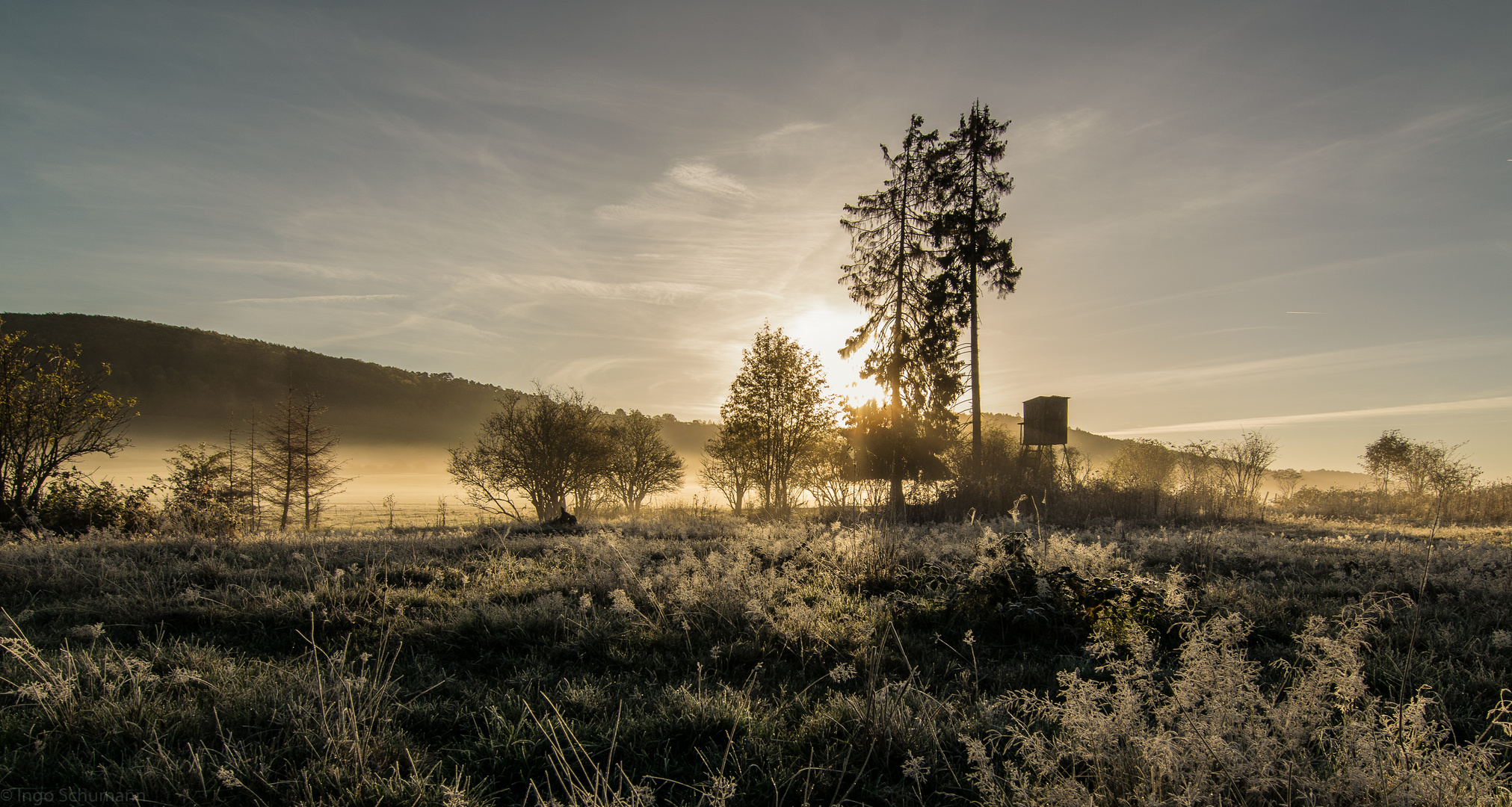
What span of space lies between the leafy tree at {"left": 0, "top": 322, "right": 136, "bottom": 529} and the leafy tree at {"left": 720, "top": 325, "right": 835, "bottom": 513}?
20.9 m

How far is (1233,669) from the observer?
→ 2754 mm

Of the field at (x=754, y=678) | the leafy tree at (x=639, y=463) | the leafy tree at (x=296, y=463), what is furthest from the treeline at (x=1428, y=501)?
the leafy tree at (x=296, y=463)

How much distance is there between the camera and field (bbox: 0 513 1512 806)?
2.62 metres

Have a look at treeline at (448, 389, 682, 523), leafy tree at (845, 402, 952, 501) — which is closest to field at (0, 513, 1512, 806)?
leafy tree at (845, 402, 952, 501)

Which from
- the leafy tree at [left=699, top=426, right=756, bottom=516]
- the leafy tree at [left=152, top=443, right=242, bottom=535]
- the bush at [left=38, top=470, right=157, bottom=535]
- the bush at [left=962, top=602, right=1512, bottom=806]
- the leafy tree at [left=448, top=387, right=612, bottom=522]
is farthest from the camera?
the leafy tree at [left=448, top=387, right=612, bottom=522]

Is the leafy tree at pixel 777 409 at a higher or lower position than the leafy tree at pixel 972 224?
lower

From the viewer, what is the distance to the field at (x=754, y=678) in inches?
103

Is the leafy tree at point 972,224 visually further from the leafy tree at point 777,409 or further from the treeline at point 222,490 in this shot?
the treeline at point 222,490

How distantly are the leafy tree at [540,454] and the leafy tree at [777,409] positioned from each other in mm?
10233

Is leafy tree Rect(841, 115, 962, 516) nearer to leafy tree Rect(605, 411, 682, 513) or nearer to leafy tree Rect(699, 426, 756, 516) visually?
leafy tree Rect(699, 426, 756, 516)

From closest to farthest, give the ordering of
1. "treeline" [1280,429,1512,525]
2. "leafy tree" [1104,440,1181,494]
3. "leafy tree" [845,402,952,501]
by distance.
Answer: "treeline" [1280,429,1512,525] → "leafy tree" [845,402,952,501] → "leafy tree" [1104,440,1181,494]

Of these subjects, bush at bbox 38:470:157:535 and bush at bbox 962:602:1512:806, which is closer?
bush at bbox 962:602:1512:806

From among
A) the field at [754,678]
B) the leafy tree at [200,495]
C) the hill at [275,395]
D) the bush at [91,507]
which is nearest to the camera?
the field at [754,678]

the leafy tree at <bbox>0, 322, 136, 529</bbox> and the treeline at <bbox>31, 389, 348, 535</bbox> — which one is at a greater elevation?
the leafy tree at <bbox>0, 322, 136, 529</bbox>
